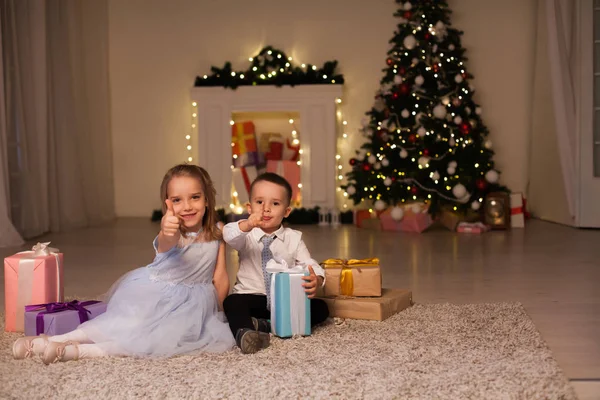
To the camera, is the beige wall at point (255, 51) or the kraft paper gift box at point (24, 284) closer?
the kraft paper gift box at point (24, 284)

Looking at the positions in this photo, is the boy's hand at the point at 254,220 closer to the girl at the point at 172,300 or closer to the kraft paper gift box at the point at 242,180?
the girl at the point at 172,300

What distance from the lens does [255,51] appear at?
26.3 ft

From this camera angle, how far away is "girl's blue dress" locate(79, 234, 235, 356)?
2617mm

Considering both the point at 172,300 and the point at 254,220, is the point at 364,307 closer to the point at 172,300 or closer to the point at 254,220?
the point at 254,220

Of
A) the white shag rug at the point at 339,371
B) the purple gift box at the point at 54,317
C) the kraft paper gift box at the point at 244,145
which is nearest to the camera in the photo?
the white shag rug at the point at 339,371

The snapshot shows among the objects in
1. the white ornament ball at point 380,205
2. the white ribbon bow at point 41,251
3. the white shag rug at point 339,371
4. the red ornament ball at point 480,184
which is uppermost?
the red ornament ball at point 480,184

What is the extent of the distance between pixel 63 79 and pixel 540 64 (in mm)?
4434

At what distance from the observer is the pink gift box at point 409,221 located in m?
6.75

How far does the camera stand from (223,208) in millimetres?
7801

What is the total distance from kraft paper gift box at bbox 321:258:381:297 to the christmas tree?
12.1 ft

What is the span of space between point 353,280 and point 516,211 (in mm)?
4132

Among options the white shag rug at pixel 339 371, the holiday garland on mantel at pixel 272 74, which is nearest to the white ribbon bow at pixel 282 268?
the white shag rug at pixel 339 371

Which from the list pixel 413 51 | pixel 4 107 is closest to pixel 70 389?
pixel 4 107

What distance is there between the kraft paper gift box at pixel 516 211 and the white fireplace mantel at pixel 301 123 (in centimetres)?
177
